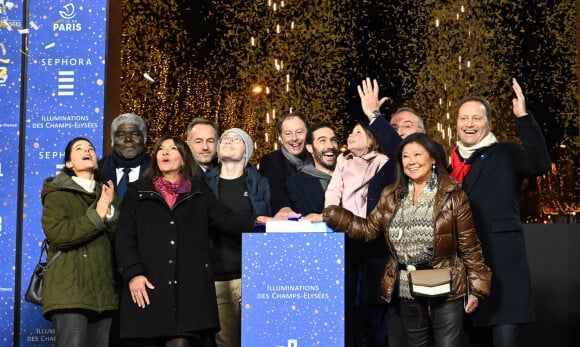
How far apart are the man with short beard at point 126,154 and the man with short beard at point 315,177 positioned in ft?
2.93

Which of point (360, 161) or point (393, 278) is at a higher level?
point (360, 161)

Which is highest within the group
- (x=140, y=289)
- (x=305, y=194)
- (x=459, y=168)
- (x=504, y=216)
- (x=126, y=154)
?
(x=126, y=154)

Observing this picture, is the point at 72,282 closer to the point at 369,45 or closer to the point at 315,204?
the point at 315,204

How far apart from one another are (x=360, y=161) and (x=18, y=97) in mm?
2499

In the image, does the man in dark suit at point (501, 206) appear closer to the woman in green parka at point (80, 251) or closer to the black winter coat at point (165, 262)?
the black winter coat at point (165, 262)

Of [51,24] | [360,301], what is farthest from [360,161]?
[51,24]

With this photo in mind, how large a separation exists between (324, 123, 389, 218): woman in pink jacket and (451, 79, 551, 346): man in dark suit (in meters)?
0.56

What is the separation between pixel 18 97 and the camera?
5.82m

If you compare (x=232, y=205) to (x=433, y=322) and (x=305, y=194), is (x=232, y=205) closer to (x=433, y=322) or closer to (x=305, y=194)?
(x=305, y=194)

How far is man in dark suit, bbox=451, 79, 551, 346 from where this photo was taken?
4.18m

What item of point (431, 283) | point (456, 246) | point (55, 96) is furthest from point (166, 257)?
point (55, 96)

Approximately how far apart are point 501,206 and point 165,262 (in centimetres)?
168

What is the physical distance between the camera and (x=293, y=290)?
12.9 ft

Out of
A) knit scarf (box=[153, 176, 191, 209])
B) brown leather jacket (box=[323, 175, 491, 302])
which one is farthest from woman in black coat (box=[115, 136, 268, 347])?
brown leather jacket (box=[323, 175, 491, 302])
